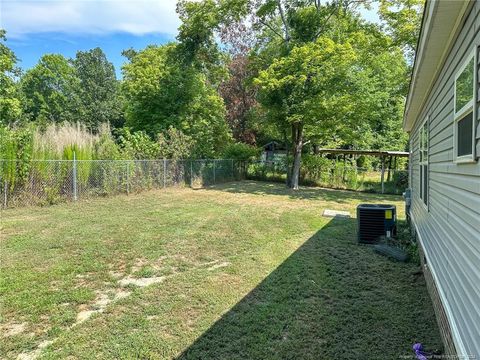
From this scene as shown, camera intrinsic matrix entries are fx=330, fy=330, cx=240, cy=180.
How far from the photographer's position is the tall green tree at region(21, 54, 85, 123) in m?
35.0

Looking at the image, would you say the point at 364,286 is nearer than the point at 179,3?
Yes

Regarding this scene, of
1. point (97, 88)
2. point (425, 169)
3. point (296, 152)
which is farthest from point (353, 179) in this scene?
point (97, 88)

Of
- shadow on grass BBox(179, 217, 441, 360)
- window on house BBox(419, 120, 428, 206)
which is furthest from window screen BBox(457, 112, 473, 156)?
window on house BBox(419, 120, 428, 206)

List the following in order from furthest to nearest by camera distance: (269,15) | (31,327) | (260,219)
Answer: (269,15) < (260,219) < (31,327)

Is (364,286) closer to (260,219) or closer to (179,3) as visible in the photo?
(260,219)

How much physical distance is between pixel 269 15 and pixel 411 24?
23.0ft

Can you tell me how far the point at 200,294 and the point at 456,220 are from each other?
2.67m

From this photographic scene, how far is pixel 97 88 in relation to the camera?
4388 cm

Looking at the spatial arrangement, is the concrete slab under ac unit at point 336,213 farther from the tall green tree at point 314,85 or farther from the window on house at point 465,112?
the window on house at point 465,112

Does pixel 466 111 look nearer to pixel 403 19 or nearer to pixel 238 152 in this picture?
Answer: pixel 403 19

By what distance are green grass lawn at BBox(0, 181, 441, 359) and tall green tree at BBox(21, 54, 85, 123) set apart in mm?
32721

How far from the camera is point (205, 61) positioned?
19.6m

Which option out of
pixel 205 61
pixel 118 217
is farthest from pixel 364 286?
pixel 205 61

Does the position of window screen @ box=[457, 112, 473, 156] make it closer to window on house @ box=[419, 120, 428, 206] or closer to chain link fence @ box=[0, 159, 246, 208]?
window on house @ box=[419, 120, 428, 206]
